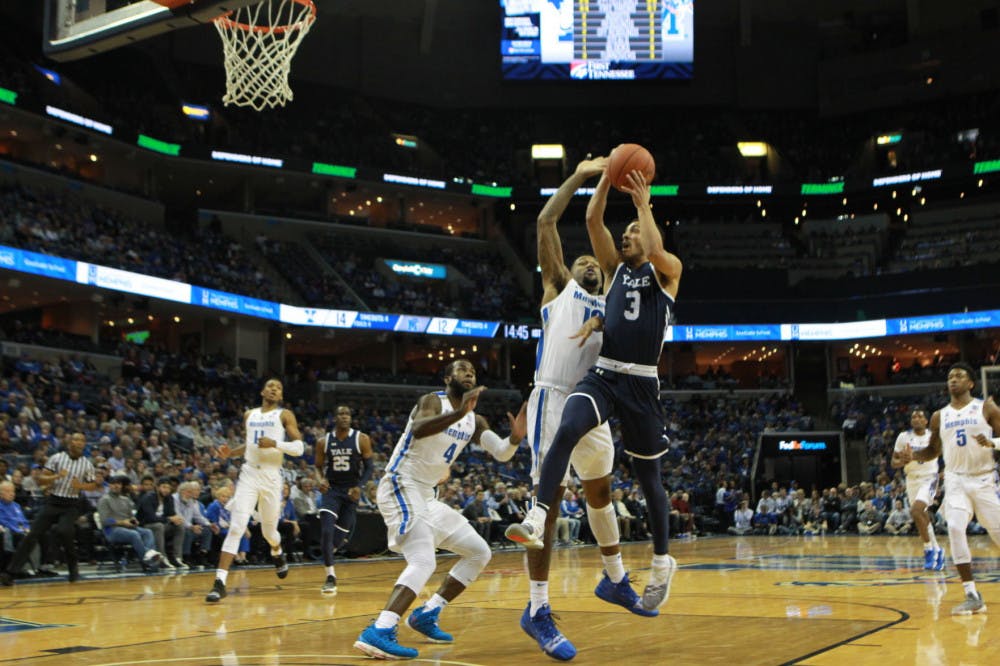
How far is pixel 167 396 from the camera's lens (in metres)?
28.3

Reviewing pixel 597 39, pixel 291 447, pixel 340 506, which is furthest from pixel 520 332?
pixel 291 447

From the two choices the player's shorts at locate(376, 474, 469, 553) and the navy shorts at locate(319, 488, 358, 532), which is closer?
the player's shorts at locate(376, 474, 469, 553)

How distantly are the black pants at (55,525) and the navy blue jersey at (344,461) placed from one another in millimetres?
3213

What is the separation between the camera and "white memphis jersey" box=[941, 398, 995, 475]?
27.8ft

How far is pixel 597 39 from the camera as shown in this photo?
4219 cm

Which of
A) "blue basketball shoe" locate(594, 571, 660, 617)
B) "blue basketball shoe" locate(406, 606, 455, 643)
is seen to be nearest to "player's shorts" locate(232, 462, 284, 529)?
"blue basketball shoe" locate(406, 606, 455, 643)

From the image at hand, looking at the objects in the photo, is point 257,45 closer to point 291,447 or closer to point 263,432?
point 263,432

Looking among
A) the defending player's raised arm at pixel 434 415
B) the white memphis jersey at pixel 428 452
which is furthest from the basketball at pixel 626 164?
the white memphis jersey at pixel 428 452

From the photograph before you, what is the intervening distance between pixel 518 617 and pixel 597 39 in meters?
37.2

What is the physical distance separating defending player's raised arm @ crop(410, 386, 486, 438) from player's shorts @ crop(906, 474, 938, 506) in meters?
9.20

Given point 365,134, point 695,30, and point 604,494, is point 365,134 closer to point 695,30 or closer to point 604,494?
point 695,30

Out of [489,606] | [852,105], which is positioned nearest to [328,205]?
[852,105]

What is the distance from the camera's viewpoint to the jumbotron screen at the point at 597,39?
42125mm

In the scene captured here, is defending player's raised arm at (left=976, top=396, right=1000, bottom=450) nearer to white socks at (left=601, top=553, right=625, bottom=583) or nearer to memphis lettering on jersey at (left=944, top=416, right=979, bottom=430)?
memphis lettering on jersey at (left=944, top=416, right=979, bottom=430)
